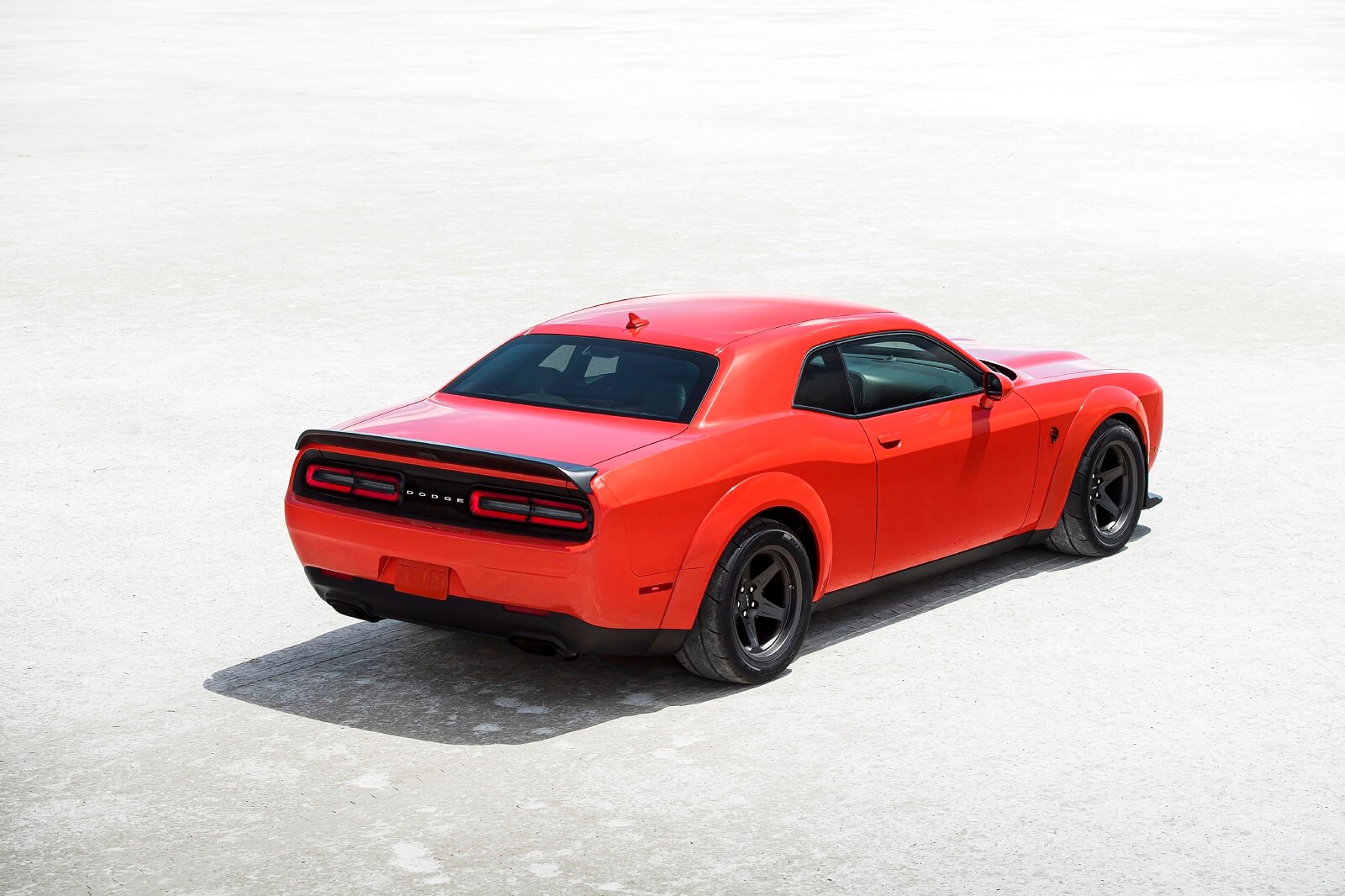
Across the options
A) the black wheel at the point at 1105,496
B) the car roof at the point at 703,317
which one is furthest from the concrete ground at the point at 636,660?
the car roof at the point at 703,317

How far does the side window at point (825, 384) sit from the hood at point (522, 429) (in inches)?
28.0

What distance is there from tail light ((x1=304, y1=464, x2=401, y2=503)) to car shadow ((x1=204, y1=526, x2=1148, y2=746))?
2.49 feet

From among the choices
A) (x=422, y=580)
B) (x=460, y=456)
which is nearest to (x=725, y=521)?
(x=460, y=456)

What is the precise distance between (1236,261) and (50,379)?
11.3 m

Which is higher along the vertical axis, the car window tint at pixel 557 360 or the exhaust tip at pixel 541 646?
the car window tint at pixel 557 360

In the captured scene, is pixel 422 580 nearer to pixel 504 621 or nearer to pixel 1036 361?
pixel 504 621

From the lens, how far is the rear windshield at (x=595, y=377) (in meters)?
6.86

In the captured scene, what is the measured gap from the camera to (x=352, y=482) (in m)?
6.58

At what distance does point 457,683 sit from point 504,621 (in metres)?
0.64

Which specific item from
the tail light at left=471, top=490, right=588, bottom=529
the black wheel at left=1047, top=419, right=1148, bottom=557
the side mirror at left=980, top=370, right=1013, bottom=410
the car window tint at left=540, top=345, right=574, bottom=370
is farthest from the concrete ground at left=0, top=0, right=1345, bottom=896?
the car window tint at left=540, top=345, right=574, bottom=370

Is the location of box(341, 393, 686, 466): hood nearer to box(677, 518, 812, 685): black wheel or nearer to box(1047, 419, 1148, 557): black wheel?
box(677, 518, 812, 685): black wheel

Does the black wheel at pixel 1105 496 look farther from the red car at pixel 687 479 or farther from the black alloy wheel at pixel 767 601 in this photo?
the black alloy wheel at pixel 767 601

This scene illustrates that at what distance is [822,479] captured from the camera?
6.95m

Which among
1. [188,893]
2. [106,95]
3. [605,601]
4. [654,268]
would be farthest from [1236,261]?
[106,95]
